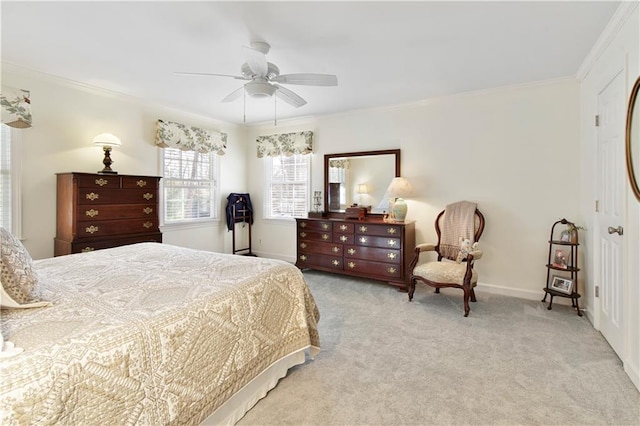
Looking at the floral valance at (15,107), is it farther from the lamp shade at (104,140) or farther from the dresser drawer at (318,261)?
the dresser drawer at (318,261)

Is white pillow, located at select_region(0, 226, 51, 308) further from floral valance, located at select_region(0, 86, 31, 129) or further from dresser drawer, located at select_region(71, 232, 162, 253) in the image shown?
floral valance, located at select_region(0, 86, 31, 129)

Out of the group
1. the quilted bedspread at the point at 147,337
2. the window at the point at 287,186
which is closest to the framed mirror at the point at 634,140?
the quilted bedspread at the point at 147,337

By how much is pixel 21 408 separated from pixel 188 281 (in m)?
0.92

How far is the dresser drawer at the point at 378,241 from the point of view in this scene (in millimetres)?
3863

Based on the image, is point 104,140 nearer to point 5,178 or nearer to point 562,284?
point 5,178

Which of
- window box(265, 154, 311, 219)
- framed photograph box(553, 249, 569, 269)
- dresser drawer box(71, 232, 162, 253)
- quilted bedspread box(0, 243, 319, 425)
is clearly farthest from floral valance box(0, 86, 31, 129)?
framed photograph box(553, 249, 569, 269)

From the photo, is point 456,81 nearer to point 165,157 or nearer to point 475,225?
point 475,225

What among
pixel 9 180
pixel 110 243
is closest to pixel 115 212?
pixel 110 243

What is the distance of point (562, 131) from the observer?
10.9 feet

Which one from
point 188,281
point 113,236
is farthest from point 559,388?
point 113,236

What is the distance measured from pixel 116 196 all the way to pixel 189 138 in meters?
1.53

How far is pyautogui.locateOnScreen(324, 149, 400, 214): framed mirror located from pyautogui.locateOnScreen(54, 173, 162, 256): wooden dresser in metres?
2.54

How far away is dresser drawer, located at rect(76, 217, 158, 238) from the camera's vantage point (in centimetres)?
322

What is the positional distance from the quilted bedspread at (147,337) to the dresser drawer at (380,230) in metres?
1.96
